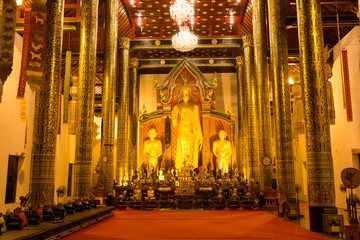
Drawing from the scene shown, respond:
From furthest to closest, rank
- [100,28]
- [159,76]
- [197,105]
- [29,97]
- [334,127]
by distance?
1. [159,76]
2. [197,105]
3. [100,28]
4. [334,127]
5. [29,97]

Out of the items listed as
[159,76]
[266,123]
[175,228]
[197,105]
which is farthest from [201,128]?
[175,228]

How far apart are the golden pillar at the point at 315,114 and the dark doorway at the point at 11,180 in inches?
410

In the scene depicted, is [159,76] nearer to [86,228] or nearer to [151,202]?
[151,202]

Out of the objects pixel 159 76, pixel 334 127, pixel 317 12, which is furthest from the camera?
pixel 159 76

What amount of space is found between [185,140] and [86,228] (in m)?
10.8

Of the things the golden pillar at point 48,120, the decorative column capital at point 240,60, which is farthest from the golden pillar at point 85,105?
the decorative column capital at point 240,60

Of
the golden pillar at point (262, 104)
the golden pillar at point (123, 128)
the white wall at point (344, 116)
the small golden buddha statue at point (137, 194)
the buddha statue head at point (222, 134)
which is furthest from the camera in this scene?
the buddha statue head at point (222, 134)

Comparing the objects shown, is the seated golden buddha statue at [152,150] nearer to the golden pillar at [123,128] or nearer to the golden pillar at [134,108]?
the golden pillar at [134,108]

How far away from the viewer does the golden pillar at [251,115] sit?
51.8ft

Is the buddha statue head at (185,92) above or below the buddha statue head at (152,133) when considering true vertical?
above

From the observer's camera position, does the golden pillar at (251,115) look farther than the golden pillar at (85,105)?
Yes

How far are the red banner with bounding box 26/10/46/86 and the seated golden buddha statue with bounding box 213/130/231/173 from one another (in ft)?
42.3

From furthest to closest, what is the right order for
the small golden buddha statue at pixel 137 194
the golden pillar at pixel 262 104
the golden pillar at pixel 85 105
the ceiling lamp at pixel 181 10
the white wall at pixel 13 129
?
the ceiling lamp at pixel 181 10 < the small golden buddha statue at pixel 137 194 < the golden pillar at pixel 262 104 < the white wall at pixel 13 129 < the golden pillar at pixel 85 105

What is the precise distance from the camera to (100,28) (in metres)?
17.9
